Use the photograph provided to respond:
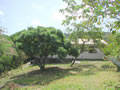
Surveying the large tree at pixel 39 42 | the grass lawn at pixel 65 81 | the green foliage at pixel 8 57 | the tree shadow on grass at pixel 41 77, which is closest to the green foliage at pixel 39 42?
the large tree at pixel 39 42

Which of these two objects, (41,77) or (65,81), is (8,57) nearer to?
(41,77)

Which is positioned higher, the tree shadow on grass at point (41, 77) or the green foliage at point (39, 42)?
the green foliage at point (39, 42)

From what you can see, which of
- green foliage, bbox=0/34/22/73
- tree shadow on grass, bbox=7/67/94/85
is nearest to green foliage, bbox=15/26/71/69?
green foliage, bbox=0/34/22/73

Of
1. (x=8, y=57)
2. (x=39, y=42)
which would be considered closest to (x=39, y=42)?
(x=39, y=42)

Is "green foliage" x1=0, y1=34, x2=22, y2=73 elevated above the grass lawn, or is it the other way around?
"green foliage" x1=0, y1=34, x2=22, y2=73

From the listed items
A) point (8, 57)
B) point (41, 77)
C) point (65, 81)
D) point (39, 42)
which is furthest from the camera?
point (8, 57)

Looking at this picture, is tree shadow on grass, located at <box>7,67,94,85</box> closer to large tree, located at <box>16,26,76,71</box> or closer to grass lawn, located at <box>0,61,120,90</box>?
grass lawn, located at <box>0,61,120,90</box>

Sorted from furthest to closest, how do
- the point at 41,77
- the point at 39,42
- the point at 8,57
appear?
1. the point at 8,57
2. the point at 39,42
3. the point at 41,77

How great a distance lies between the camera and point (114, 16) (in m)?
4.79

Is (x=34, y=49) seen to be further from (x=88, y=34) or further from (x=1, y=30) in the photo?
(x=88, y=34)

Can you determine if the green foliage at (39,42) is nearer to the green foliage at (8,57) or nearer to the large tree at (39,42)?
the large tree at (39,42)

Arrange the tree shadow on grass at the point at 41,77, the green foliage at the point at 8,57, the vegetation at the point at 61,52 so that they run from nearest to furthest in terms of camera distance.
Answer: the vegetation at the point at 61,52 → the tree shadow on grass at the point at 41,77 → the green foliage at the point at 8,57

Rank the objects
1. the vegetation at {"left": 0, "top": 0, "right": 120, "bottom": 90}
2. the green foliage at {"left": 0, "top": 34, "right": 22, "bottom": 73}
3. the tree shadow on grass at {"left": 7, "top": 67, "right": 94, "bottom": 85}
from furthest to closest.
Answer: the green foliage at {"left": 0, "top": 34, "right": 22, "bottom": 73} → the tree shadow on grass at {"left": 7, "top": 67, "right": 94, "bottom": 85} → the vegetation at {"left": 0, "top": 0, "right": 120, "bottom": 90}

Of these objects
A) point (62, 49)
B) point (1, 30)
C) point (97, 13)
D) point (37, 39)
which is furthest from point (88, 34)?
point (97, 13)
